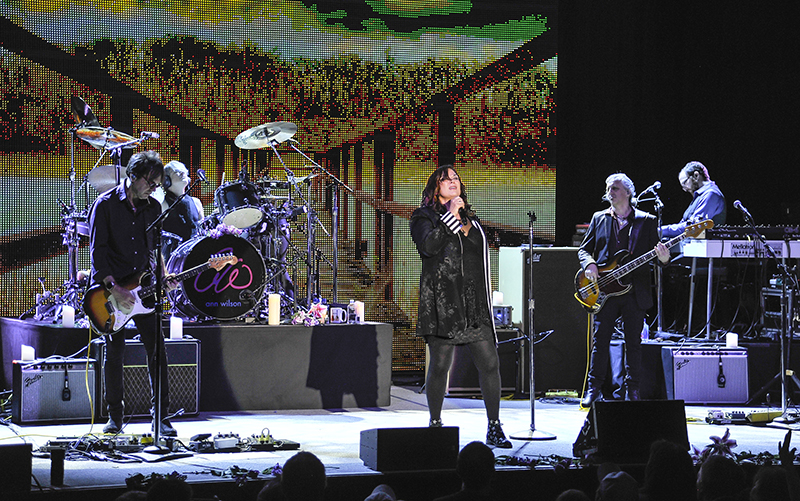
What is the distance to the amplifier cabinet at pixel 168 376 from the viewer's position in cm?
726

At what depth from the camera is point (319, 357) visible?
26.3ft

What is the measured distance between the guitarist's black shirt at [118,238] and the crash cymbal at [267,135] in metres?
2.68

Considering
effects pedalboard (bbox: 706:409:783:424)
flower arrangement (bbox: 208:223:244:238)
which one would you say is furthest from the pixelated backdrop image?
effects pedalboard (bbox: 706:409:783:424)

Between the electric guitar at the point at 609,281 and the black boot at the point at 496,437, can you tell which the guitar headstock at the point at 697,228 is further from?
the black boot at the point at 496,437

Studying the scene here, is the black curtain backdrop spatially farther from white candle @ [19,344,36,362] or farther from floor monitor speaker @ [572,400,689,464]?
white candle @ [19,344,36,362]

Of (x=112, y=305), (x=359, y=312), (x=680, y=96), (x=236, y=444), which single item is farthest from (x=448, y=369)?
(x=680, y=96)

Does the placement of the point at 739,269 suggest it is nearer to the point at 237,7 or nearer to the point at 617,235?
the point at 617,235

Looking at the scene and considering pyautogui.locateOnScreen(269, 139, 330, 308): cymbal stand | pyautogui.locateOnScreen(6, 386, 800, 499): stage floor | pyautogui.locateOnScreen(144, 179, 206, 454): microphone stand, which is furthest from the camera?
pyautogui.locateOnScreen(269, 139, 330, 308): cymbal stand

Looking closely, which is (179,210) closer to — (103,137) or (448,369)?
(103,137)

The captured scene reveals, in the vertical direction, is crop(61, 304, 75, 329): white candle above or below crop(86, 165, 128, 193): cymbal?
below

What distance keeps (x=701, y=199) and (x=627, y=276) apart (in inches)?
91.9

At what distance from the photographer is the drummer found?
8.71 meters

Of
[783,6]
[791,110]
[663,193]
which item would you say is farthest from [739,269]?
[783,6]

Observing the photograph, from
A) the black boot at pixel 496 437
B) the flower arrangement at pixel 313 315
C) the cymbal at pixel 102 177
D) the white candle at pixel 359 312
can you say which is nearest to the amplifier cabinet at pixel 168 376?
the flower arrangement at pixel 313 315
